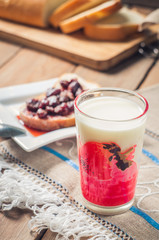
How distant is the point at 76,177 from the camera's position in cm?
93

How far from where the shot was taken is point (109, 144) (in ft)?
2.27

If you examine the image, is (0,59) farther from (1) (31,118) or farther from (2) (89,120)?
(2) (89,120)

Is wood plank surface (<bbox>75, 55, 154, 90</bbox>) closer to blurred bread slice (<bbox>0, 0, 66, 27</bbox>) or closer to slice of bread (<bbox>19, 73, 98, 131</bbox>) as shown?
slice of bread (<bbox>19, 73, 98, 131</bbox>)

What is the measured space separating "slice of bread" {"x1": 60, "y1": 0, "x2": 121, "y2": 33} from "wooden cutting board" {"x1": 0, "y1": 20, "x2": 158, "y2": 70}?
6 centimetres

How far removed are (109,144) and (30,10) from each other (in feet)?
5.41

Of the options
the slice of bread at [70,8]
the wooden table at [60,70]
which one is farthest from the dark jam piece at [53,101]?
the slice of bread at [70,8]

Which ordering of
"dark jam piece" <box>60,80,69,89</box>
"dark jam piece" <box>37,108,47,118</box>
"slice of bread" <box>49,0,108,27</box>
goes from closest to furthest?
"dark jam piece" <box>37,108,47,118</box>
"dark jam piece" <box>60,80,69,89</box>
"slice of bread" <box>49,0,108,27</box>

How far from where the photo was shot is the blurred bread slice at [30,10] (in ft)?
6.70

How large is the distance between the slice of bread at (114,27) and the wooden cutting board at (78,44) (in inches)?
1.8

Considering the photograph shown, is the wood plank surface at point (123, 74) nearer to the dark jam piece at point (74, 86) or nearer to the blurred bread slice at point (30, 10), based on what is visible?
the dark jam piece at point (74, 86)

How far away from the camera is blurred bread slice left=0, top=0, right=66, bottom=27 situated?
2.04m

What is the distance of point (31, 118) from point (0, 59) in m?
0.76

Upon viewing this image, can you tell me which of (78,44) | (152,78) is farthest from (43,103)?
(78,44)

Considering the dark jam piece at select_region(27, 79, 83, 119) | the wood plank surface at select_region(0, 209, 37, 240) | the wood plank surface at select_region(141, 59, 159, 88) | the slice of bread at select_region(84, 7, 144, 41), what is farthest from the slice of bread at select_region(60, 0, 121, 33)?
the wood plank surface at select_region(0, 209, 37, 240)
